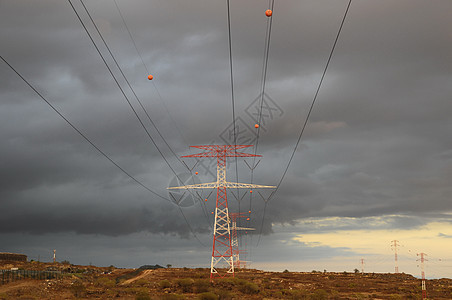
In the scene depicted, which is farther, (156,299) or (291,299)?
(291,299)

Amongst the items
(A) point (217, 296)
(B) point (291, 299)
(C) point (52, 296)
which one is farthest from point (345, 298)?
(C) point (52, 296)

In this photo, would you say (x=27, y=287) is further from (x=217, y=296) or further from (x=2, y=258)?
(x=2, y=258)

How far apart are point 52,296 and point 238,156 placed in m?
34.0

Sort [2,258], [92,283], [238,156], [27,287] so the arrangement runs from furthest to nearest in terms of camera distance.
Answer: [2,258] → [92,283] → [238,156] → [27,287]

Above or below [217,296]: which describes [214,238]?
above

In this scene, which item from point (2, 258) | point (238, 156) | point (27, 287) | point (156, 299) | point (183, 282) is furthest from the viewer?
point (2, 258)

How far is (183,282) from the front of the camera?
81.5 metres

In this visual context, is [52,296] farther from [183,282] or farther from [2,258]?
[2,258]

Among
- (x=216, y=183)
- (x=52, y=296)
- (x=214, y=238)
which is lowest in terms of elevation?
(x=52, y=296)

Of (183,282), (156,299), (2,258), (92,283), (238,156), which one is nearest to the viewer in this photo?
(156,299)

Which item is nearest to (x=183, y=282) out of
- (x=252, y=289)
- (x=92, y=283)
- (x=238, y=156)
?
(x=252, y=289)

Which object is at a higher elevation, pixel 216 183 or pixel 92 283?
pixel 216 183

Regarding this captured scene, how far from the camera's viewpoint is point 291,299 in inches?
2655

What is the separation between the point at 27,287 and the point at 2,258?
52.2 m
